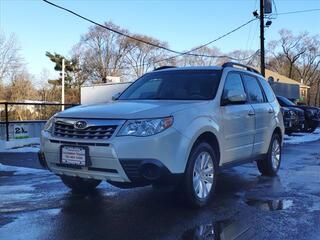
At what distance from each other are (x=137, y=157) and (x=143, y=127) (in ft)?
1.14

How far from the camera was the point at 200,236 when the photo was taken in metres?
4.63

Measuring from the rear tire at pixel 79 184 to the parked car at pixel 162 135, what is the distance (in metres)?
0.01

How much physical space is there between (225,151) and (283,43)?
85.6m

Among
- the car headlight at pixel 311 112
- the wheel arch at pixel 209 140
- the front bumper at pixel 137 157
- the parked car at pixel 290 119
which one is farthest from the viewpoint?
the car headlight at pixel 311 112

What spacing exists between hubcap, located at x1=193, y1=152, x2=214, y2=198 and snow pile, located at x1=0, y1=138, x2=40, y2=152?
732 cm

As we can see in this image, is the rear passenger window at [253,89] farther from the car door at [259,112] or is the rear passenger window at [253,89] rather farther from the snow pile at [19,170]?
the snow pile at [19,170]

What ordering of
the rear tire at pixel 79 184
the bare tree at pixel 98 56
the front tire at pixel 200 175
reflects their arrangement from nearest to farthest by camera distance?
the front tire at pixel 200 175, the rear tire at pixel 79 184, the bare tree at pixel 98 56

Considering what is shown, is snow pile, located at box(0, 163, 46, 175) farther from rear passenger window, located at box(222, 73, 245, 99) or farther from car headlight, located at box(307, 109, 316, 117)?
car headlight, located at box(307, 109, 316, 117)

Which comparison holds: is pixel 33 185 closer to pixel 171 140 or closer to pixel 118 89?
pixel 171 140

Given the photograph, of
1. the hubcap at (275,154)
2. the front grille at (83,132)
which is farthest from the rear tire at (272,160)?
the front grille at (83,132)

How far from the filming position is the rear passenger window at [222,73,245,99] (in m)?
6.64

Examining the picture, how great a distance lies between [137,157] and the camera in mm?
5168

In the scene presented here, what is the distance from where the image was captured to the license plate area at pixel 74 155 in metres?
5.36

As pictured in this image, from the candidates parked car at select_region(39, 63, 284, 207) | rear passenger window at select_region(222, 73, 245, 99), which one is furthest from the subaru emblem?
rear passenger window at select_region(222, 73, 245, 99)
